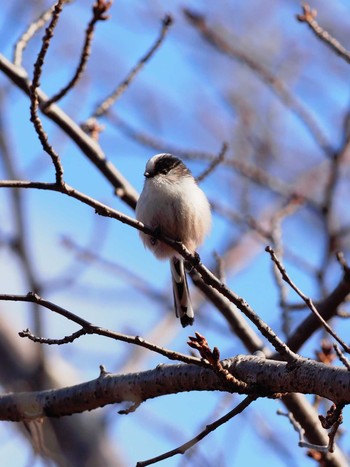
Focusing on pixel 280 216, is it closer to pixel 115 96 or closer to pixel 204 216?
pixel 204 216

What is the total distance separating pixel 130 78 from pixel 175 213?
2.39ft

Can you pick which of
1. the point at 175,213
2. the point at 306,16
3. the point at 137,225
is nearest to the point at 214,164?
the point at 175,213

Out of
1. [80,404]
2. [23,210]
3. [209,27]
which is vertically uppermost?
[209,27]

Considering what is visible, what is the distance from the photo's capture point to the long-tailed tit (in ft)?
11.6

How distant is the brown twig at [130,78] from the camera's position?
3.44 metres

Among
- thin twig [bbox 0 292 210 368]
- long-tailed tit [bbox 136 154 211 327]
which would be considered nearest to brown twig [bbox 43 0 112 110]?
long-tailed tit [bbox 136 154 211 327]

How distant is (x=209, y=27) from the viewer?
14.8 ft

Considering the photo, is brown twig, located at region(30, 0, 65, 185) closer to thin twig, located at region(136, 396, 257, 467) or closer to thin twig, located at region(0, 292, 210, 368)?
thin twig, located at region(0, 292, 210, 368)

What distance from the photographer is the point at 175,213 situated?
3.56 meters

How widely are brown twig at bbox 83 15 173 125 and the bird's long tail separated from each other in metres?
0.92

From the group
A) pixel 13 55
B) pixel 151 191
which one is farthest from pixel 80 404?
pixel 13 55

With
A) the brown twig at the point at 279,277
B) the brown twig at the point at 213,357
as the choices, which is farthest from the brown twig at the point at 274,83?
the brown twig at the point at 213,357

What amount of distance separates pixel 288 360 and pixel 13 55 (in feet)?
6.76

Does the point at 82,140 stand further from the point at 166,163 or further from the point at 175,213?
the point at 166,163
